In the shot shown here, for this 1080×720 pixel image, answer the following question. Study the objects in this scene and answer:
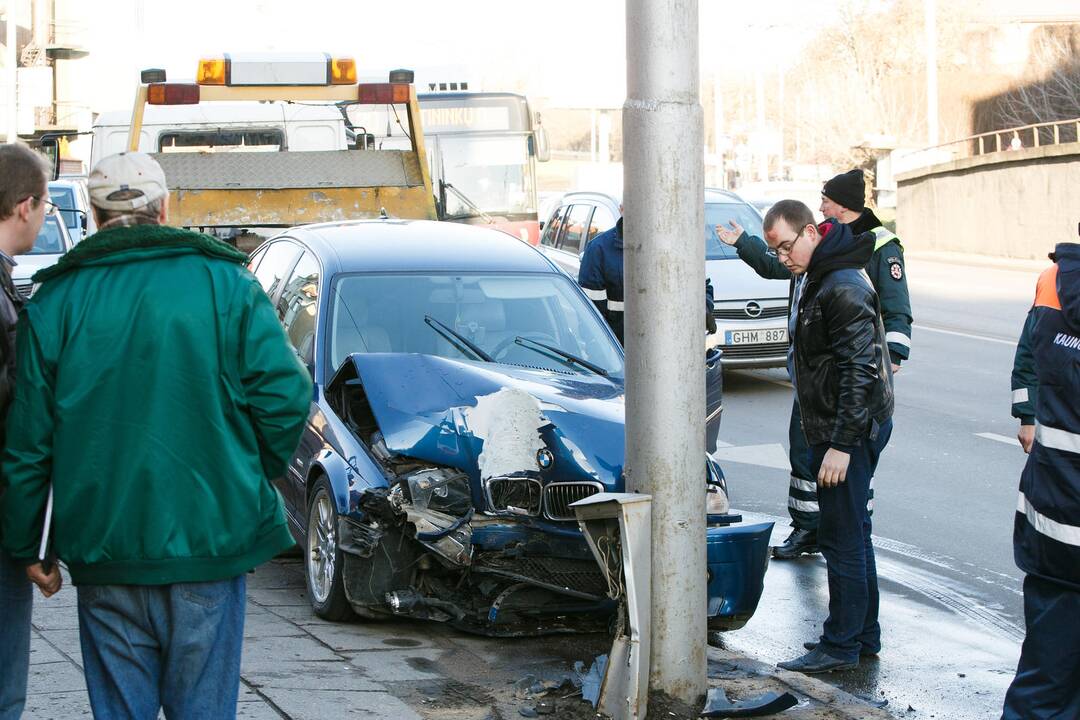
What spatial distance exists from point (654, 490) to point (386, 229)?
3230mm

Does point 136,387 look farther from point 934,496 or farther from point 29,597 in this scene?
point 934,496

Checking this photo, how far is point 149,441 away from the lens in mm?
3131

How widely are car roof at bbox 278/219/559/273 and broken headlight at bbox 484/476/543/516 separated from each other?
166cm

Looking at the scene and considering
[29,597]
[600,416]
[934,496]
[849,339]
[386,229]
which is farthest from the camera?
[934,496]

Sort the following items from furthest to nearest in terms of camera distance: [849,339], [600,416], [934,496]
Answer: [934,496]
[600,416]
[849,339]

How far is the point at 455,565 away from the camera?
17.6 feet

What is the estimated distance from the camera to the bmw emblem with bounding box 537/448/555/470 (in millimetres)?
5562

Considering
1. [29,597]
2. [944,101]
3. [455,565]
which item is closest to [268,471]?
[29,597]

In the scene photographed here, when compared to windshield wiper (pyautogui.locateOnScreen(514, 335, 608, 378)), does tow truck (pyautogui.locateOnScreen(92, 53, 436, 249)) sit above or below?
above

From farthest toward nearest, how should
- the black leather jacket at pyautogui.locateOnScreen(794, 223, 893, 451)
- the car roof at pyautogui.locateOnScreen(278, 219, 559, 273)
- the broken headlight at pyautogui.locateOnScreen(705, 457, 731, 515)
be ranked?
the car roof at pyautogui.locateOnScreen(278, 219, 559, 273) → the broken headlight at pyautogui.locateOnScreen(705, 457, 731, 515) → the black leather jacket at pyautogui.locateOnScreen(794, 223, 893, 451)

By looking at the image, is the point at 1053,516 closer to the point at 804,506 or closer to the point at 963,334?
the point at 804,506

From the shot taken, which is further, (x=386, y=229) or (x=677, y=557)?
(x=386, y=229)

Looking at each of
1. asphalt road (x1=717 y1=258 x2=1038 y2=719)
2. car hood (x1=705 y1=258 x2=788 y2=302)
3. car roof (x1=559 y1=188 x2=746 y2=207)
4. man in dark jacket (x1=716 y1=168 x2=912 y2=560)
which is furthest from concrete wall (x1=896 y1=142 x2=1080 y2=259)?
man in dark jacket (x1=716 y1=168 x2=912 y2=560)

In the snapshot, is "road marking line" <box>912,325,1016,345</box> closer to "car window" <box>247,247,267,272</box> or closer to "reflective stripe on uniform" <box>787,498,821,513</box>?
"reflective stripe on uniform" <box>787,498,821,513</box>
